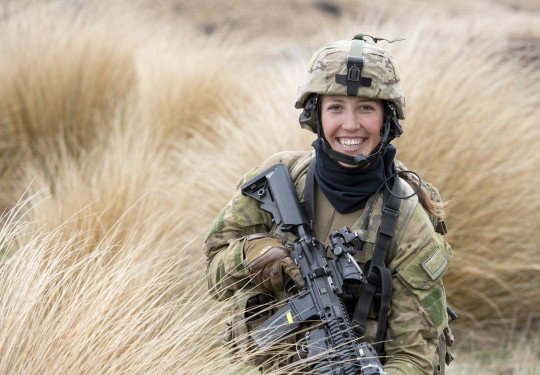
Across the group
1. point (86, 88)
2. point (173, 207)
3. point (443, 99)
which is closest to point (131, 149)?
point (173, 207)

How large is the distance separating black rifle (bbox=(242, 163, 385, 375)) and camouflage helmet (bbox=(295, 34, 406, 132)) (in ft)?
1.44

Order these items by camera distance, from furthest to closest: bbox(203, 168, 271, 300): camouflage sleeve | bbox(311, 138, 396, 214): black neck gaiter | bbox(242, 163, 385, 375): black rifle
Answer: bbox(203, 168, 271, 300): camouflage sleeve, bbox(311, 138, 396, 214): black neck gaiter, bbox(242, 163, 385, 375): black rifle

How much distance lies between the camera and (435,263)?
2566 mm

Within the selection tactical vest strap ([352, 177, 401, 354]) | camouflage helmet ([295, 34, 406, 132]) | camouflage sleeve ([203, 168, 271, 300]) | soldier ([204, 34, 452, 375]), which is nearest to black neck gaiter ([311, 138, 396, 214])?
soldier ([204, 34, 452, 375])

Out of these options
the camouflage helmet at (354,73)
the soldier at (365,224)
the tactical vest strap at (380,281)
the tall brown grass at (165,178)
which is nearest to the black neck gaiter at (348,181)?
the soldier at (365,224)

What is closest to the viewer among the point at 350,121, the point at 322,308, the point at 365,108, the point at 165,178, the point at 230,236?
the point at 322,308

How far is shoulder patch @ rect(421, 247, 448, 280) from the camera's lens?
8.35 ft

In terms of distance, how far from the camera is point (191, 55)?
24.1 feet

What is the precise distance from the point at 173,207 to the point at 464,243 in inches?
68.6

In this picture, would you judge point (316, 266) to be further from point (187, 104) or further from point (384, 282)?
point (187, 104)

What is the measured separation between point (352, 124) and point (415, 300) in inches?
26.3

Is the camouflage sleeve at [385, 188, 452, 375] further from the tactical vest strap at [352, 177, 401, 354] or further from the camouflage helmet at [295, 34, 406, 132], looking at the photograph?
the camouflage helmet at [295, 34, 406, 132]

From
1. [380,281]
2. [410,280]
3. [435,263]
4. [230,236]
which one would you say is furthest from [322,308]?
[230,236]

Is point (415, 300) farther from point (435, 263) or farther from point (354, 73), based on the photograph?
point (354, 73)
